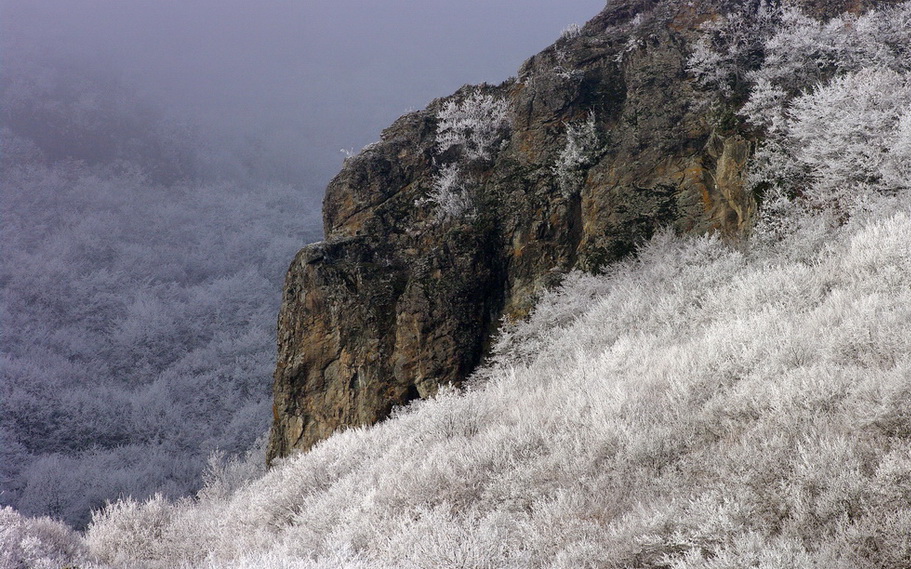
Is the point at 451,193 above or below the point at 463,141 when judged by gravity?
below

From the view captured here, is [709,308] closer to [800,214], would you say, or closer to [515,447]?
[800,214]

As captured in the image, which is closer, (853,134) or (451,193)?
(853,134)

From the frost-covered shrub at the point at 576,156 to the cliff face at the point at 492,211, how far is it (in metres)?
Result: 0.04

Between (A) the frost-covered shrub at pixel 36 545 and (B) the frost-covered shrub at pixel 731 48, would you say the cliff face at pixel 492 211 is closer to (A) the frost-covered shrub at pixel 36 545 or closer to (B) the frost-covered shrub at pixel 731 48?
(B) the frost-covered shrub at pixel 731 48

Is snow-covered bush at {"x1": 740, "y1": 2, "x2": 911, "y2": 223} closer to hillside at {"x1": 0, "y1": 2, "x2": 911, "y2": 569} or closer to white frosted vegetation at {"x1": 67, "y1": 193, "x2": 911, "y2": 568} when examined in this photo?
hillside at {"x1": 0, "y1": 2, "x2": 911, "y2": 569}

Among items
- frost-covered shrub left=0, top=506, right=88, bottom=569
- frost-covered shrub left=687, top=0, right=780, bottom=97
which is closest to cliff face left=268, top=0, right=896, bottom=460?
frost-covered shrub left=687, top=0, right=780, bottom=97

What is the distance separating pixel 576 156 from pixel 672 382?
1030cm

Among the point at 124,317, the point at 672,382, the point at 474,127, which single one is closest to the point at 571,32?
the point at 474,127

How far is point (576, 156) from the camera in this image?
14.7 meters

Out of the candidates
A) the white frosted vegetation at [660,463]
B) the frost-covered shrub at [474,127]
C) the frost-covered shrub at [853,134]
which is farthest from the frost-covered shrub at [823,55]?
the frost-covered shrub at [474,127]

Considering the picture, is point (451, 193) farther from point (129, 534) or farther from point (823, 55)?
point (129, 534)

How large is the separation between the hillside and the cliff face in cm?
14

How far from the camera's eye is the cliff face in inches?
520

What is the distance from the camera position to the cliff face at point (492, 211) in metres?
13.2
